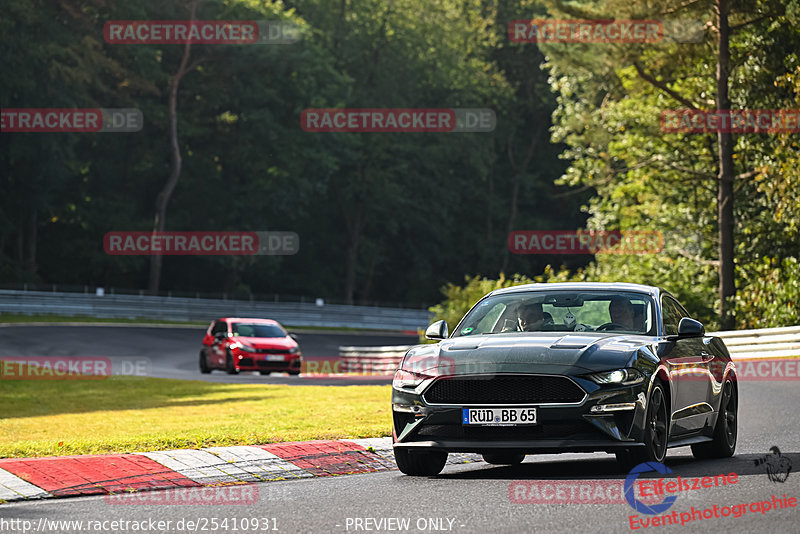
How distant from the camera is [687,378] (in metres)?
10.9

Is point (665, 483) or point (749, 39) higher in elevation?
point (749, 39)

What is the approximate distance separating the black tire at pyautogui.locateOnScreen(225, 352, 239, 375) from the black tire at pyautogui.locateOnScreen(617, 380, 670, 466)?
76.3 feet

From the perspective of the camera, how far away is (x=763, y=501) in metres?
8.44

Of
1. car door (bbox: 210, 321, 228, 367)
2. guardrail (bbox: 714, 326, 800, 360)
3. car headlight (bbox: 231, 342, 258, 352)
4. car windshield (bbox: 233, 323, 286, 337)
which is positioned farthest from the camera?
car windshield (bbox: 233, 323, 286, 337)

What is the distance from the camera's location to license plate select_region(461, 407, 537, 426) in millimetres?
9508

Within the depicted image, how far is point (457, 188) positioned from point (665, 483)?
78070mm

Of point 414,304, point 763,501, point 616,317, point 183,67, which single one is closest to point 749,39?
point 616,317

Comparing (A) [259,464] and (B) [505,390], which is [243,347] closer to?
(A) [259,464]

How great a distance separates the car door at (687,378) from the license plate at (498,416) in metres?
1.61

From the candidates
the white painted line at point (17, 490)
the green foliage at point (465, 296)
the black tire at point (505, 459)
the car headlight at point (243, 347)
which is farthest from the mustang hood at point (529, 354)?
the green foliage at point (465, 296)

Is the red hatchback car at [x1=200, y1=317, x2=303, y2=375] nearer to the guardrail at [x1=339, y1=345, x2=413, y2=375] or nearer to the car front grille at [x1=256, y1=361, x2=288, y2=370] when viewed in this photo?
the car front grille at [x1=256, y1=361, x2=288, y2=370]

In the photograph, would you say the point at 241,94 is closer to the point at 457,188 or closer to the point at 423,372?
the point at 457,188

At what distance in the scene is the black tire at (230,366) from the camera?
32.7 m

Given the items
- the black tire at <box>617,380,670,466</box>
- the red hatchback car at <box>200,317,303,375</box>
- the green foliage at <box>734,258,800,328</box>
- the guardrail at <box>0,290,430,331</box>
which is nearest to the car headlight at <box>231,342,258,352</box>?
the red hatchback car at <box>200,317,303,375</box>
